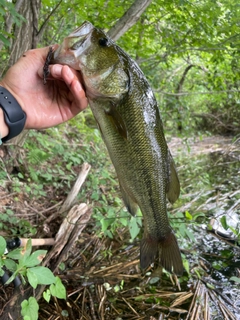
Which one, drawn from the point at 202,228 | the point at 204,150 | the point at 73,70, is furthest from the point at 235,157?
the point at 73,70

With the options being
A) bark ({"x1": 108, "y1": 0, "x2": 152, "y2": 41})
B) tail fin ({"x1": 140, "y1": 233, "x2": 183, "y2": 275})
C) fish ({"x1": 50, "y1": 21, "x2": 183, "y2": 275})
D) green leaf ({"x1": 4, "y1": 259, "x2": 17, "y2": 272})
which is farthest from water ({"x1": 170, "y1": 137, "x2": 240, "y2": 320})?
bark ({"x1": 108, "y1": 0, "x2": 152, "y2": 41})

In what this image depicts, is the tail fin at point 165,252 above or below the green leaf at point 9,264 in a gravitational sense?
below

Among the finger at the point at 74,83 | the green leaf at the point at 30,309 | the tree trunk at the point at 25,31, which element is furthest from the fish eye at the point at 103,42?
the tree trunk at the point at 25,31

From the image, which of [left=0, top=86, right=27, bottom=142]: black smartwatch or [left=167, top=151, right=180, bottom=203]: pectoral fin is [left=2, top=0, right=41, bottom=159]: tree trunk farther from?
[left=167, top=151, right=180, bottom=203]: pectoral fin

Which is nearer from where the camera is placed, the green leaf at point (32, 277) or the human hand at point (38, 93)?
the green leaf at point (32, 277)

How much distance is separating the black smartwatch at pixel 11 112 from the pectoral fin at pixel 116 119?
1.79 ft

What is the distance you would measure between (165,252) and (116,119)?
1047 millimetres

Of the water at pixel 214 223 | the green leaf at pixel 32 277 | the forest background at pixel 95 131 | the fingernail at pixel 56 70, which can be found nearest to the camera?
the green leaf at pixel 32 277

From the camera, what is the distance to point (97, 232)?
3660 millimetres

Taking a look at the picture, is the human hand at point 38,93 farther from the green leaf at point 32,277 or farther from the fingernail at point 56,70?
the green leaf at point 32,277

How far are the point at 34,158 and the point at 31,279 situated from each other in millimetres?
2480

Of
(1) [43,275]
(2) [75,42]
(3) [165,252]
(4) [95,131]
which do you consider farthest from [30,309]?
(4) [95,131]

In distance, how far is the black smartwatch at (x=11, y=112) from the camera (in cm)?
192

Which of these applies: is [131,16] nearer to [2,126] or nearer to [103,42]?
[103,42]
